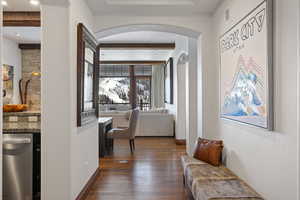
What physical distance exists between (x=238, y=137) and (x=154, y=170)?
2.00 meters

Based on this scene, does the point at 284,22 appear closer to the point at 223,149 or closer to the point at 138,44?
the point at 223,149

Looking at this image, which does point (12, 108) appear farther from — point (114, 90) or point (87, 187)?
point (114, 90)

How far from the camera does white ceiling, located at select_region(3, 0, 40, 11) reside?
3.91 m

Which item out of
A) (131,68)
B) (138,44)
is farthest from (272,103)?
(131,68)

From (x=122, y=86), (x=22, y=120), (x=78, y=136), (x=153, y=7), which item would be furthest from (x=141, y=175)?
(x=122, y=86)

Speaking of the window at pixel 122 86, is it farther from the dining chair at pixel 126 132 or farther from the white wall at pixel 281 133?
the white wall at pixel 281 133

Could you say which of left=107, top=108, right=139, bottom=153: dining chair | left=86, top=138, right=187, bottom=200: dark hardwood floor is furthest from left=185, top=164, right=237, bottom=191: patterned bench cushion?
left=107, top=108, right=139, bottom=153: dining chair

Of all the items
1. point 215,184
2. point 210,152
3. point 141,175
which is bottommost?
point 141,175

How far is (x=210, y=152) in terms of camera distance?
3232mm

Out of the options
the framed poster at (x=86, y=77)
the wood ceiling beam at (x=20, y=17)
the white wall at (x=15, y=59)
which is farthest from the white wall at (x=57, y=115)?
the white wall at (x=15, y=59)

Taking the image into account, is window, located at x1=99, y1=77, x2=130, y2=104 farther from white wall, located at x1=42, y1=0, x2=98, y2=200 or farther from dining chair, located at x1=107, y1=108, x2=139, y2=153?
white wall, located at x1=42, y1=0, x2=98, y2=200

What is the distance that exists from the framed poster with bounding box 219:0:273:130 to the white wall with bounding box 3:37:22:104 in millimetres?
6065

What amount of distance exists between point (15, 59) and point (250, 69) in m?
6.96

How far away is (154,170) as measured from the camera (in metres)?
4.39
